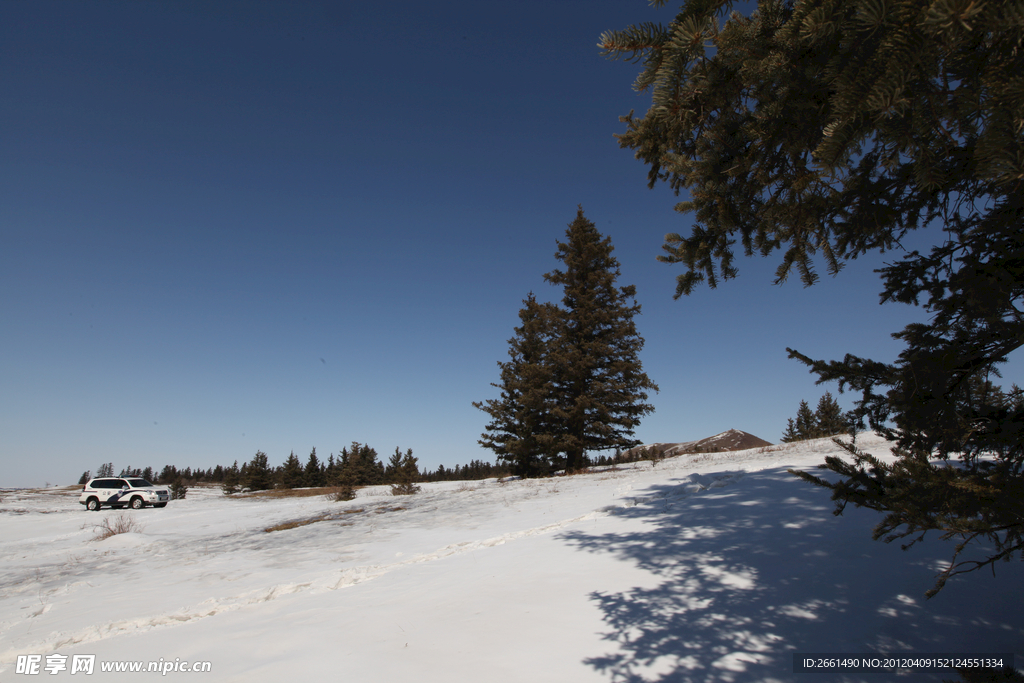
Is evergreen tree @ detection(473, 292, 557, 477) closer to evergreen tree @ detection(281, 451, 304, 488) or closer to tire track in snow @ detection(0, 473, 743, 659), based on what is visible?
tire track in snow @ detection(0, 473, 743, 659)

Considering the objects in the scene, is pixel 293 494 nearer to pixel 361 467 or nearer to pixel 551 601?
pixel 361 467

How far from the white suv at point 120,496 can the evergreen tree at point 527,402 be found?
48.9 feet

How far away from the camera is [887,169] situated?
11.4ft

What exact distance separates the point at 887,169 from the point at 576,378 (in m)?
16.3

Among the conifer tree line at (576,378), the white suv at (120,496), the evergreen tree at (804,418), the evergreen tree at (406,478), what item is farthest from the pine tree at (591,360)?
the evergreen tree at (804,418)

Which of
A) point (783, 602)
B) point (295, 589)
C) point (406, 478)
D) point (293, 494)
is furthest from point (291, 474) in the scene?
point (783, 602)

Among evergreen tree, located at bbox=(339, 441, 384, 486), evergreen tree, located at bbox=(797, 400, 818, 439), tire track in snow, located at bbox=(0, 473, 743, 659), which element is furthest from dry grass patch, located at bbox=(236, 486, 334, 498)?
evergreen tree, located at bbox=(797, 400, 818, 439)

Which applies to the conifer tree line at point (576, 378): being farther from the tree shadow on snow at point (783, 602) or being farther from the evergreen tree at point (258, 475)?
the evergreen tree at point (258, 475)

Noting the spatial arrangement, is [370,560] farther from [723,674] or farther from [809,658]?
[809,658]

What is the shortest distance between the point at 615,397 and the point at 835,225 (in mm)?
15617

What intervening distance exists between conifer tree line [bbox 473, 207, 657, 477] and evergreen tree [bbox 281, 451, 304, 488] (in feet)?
70.2

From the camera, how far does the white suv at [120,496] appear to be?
19.4 meters

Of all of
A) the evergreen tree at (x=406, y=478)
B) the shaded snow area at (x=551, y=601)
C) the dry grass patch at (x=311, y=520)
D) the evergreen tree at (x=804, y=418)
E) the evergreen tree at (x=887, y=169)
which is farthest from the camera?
the evergreen tree at (x=804, y=418)

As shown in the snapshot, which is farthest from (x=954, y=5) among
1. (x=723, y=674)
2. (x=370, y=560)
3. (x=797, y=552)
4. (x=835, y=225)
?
(x=370, y=560)
